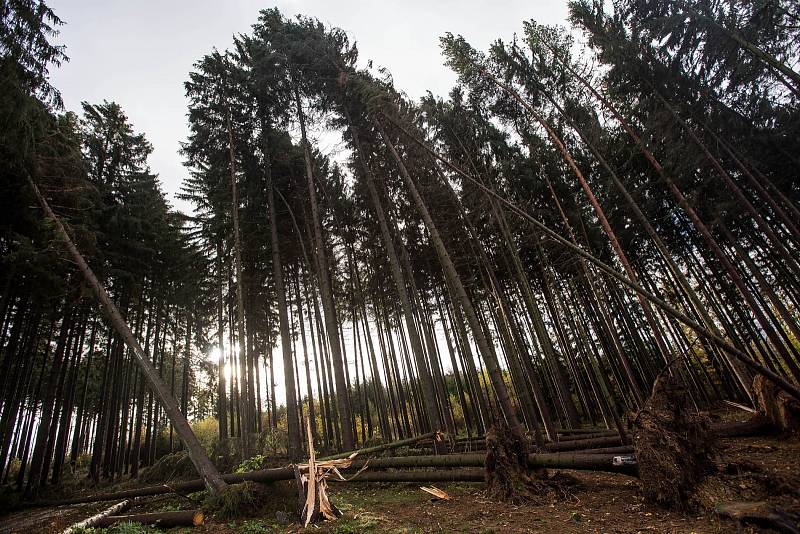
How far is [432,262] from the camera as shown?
16.3m

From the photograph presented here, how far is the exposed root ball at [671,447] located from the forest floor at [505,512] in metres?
0.25

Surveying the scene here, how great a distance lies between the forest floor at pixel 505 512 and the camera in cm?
387

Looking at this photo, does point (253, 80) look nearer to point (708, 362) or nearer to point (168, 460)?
point (168, 460)

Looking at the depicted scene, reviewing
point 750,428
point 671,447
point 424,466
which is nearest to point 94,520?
A: point 424,466

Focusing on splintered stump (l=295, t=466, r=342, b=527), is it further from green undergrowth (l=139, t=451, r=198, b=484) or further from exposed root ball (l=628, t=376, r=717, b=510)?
green undergrowth (l=139, t=451, r=198, b=484)

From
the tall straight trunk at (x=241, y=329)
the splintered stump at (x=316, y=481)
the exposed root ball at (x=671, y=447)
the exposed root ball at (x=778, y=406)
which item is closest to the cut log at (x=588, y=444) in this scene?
the exposed root ball at (x=778, y=406)

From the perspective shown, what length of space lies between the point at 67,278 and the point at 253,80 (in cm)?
1009

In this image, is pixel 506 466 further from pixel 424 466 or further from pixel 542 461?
pixel 424 466

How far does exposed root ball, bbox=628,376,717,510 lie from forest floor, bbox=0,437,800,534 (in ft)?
0.82

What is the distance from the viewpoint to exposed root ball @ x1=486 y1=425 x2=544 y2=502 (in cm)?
552

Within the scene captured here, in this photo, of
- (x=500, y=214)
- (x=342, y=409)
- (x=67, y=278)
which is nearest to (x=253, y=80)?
(x=67, y=278)

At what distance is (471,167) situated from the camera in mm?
12672

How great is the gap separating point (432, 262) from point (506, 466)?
442 inches

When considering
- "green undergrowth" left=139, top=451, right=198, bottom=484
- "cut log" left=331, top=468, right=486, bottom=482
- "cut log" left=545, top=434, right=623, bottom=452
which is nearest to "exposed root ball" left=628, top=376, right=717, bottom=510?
"cut log" left=331, top=468, right=486, bottom=482
